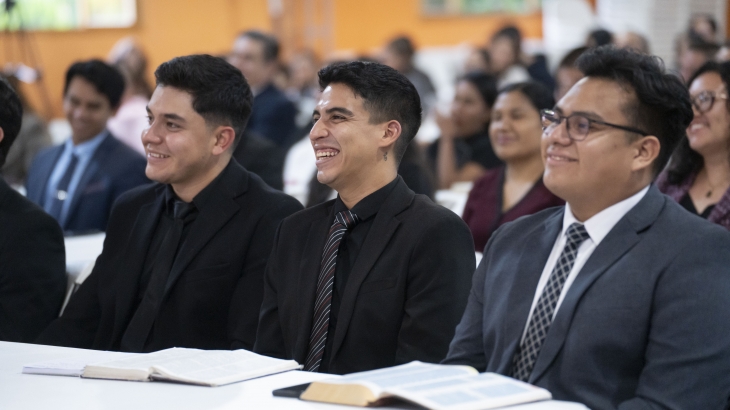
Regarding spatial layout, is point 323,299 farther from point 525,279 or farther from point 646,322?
point 646,322

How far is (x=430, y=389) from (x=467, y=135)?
172 inches

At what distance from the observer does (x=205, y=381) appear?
63.1 inches

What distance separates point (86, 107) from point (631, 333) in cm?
339

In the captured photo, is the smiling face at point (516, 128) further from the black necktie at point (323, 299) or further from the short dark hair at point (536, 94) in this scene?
the black necktie at point (323, 299)

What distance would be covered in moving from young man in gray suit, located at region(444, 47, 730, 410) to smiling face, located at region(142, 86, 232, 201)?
107cm

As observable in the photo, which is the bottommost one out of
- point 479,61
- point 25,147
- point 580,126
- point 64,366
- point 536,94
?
point 25,147

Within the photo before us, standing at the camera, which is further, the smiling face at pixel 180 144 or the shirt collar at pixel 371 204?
the smiling face at pixel 180 144

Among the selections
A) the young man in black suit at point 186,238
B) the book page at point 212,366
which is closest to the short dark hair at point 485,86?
the young man in black suit at point 186,238

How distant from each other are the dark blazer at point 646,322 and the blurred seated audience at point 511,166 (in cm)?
207

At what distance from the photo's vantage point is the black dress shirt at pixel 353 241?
86.9 inches

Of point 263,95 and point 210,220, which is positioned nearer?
point 210,220

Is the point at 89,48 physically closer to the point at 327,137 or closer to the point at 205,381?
the point at 327,137

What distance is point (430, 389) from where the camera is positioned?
1.40 metres

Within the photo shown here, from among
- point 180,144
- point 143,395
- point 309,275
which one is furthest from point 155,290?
point 143,395
